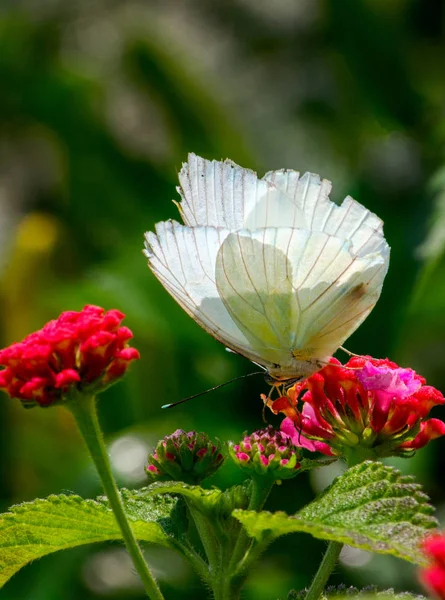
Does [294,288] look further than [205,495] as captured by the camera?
Yes

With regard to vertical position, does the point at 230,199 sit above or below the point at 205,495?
above

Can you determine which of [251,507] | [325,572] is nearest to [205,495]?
[251,507]

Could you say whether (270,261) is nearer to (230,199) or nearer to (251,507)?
(230,199)

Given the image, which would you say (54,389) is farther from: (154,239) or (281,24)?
(281,24)

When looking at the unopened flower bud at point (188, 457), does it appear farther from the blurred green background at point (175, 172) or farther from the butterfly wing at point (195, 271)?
the blurred green background at point (175, 172)

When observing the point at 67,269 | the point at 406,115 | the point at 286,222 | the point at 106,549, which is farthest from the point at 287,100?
the point at 286,222

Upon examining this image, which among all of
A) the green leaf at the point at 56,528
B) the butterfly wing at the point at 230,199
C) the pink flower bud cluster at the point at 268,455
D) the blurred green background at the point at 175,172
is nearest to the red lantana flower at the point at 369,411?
the pink flower bud cluster at the point at 268,455
